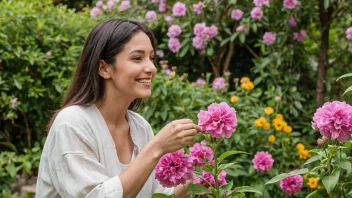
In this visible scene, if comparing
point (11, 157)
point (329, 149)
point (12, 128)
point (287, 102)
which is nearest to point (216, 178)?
point (329, 149)

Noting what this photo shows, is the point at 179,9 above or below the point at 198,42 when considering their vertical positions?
above

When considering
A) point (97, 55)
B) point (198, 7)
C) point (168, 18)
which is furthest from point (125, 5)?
point (97, 55)

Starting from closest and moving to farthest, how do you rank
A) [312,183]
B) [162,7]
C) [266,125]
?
[312,183]
[266,125]
[162,7]

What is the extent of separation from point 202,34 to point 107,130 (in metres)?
2.24

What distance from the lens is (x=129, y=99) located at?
2.18 meters

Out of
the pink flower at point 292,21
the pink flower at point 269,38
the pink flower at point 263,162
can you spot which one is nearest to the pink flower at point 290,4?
the pink flower at point 292,21

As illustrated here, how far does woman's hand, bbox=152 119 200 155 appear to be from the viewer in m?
1.81

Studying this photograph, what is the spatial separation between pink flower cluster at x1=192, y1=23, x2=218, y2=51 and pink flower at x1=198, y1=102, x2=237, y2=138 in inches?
102

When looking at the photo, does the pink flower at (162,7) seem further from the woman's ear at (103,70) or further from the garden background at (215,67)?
the woman's ear at (103,70)

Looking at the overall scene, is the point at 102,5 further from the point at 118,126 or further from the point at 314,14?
the point at 118,126

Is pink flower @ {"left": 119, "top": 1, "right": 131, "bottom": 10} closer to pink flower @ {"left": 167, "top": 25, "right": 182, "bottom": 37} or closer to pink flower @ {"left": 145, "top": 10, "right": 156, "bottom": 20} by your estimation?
pink flower @ {"left": 145, "top": 10, "right": 156, "bottom": 20}

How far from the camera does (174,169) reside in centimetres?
178

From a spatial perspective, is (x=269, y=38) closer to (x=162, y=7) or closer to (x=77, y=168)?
(x=162, y=7)

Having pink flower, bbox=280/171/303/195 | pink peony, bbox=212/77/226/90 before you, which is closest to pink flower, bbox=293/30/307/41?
pink peony, bbox=212/77/226/90
